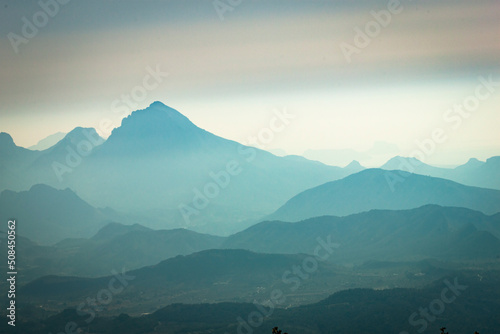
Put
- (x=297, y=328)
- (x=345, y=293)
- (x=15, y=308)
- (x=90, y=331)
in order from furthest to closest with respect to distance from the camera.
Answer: (x=15, y=308) → (x=345, y=293) → (x=90, y=331) → (x=297, y=328)

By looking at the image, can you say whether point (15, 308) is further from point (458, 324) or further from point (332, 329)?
point (458, 324)


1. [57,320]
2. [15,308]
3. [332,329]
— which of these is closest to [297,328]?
[332,329]

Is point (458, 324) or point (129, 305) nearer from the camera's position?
point (458, 324)

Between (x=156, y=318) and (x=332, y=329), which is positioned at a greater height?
(x=156, y=318)

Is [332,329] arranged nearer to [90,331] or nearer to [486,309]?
[486,309]

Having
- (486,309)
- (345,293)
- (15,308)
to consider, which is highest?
(15,308)

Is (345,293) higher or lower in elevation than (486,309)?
higher

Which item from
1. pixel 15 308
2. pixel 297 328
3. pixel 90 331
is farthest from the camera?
pixel 15 308

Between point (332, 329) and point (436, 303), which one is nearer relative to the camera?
point (332, 329)

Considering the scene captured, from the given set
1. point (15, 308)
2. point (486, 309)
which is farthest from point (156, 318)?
point (486, 309)
